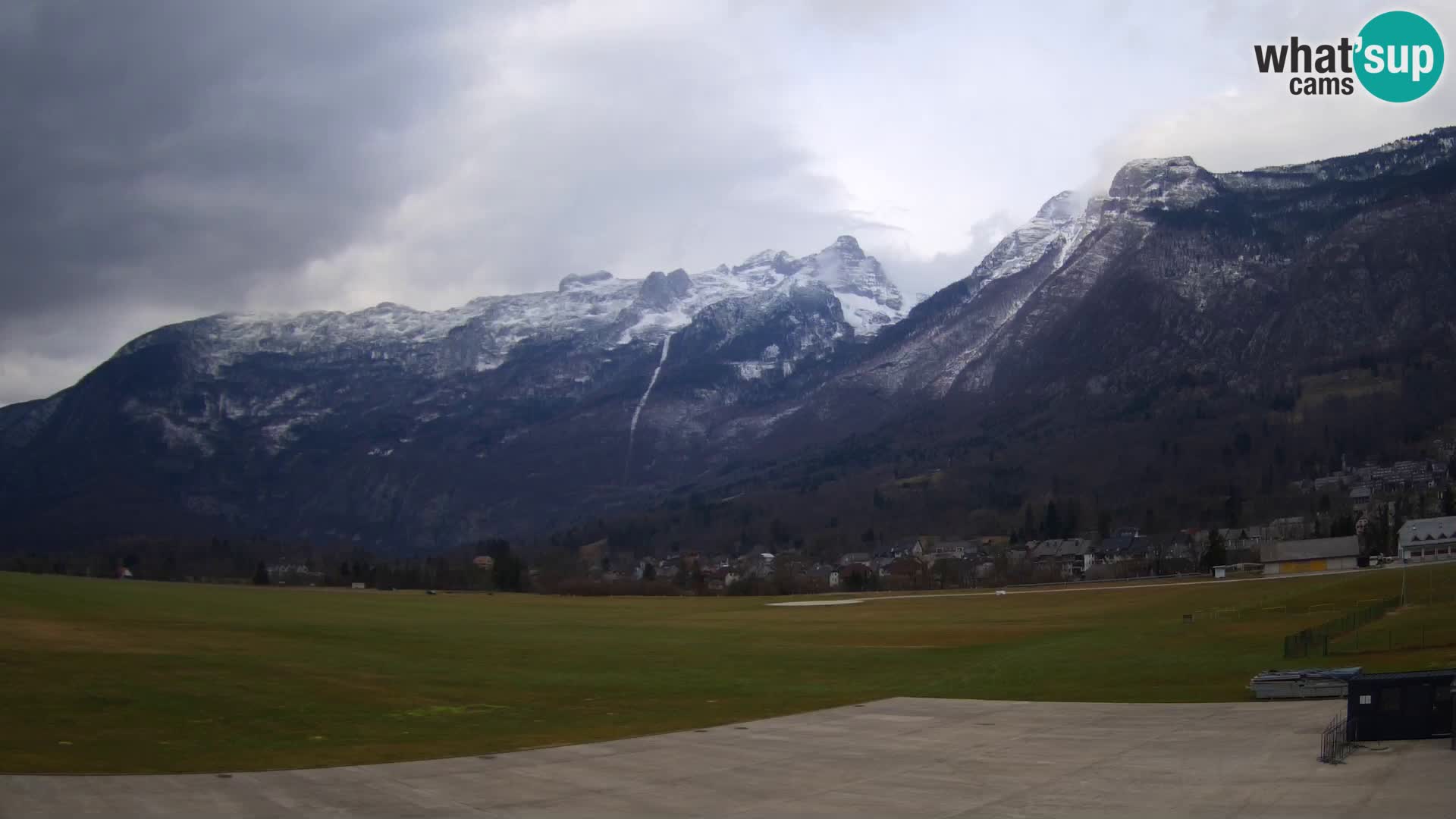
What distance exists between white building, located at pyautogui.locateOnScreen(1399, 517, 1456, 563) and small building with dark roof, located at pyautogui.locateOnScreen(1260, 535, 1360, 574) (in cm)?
1000

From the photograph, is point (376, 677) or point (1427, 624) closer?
point (376, 677)

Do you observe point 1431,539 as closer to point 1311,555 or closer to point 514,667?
point 1311,555

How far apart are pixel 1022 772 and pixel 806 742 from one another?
9.09 metres

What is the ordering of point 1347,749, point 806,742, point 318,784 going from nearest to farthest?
point 318,784 → point 1347,749 → point 806,742

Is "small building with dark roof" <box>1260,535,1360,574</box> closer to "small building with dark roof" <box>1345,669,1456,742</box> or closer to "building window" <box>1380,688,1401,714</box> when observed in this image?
"small building with dark roof" <box>1345,669,1456,742</box>

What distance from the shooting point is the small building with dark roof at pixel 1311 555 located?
434 feet

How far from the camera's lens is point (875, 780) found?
1334 inches

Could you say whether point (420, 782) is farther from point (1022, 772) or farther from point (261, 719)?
point (1022, 772)

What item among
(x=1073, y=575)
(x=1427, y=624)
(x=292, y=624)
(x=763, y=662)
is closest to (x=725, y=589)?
(x=1073, y=575)

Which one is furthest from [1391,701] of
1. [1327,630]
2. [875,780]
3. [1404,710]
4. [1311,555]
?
[1311,555]

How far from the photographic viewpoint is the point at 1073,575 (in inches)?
7180

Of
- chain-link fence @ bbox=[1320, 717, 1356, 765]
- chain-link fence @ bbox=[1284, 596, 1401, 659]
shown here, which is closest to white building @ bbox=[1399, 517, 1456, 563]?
chain-link fence @ bbox=[1284, 596, 1401, 659]

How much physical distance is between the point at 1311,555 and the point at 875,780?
121 meters

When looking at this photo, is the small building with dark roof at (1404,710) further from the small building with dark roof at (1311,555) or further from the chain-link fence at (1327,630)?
the small building with dark roof at (1311,555)
